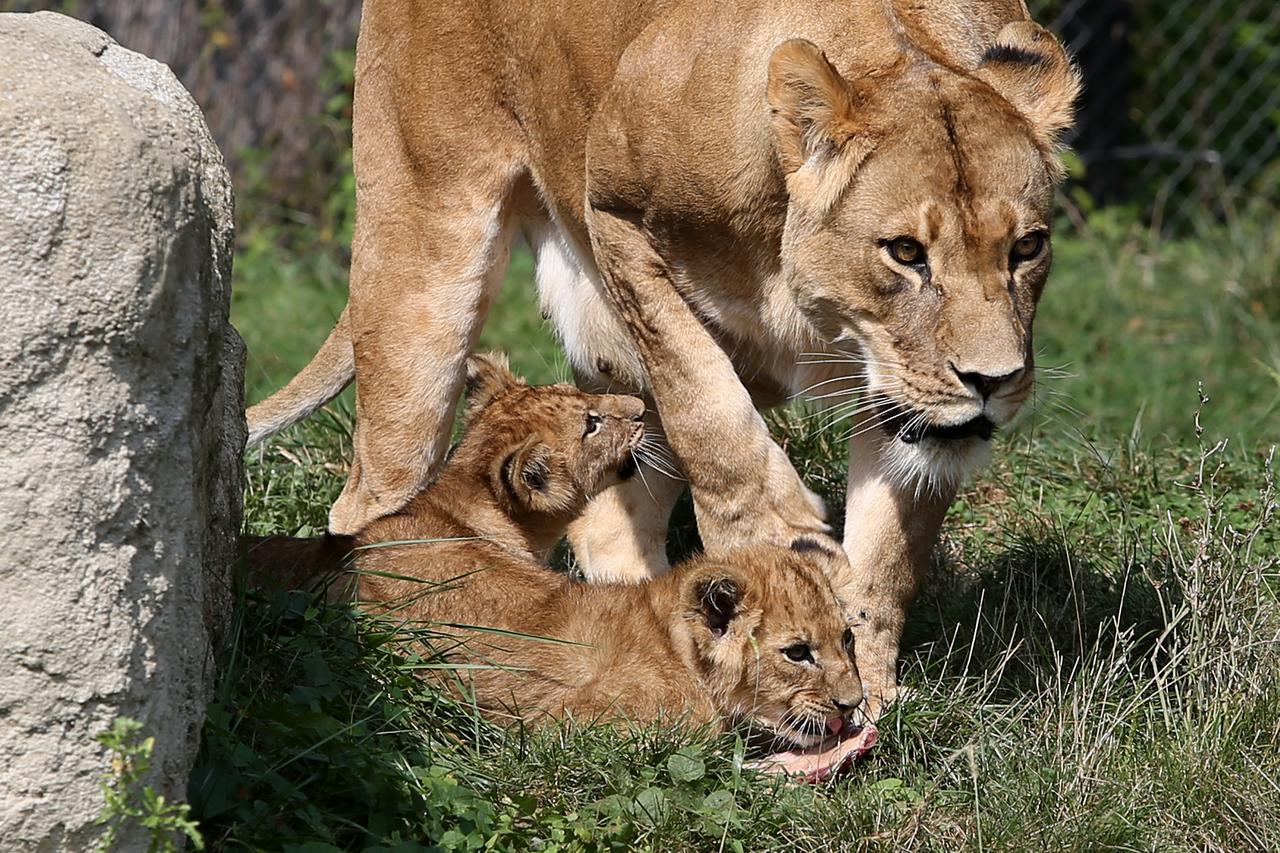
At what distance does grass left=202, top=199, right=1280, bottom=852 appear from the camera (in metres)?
3.04

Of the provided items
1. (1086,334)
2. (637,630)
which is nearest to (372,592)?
(637,630)

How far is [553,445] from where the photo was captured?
4207 millimetres

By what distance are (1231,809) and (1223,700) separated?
13.1 inches

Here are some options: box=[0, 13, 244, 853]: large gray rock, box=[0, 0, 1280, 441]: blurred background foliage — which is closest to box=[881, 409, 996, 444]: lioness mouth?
box=[0, 13, 244, 853]: large gray rock

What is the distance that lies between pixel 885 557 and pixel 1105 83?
6.90 m

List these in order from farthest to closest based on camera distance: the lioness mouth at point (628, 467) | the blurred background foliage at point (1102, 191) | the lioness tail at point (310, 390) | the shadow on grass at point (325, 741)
A: the blurred background foliage at point (1102, 191) → the lioness tail at point (310, 390) → the lioness mouth at point (628, 467) → the shadow on grass at point (325, 741)

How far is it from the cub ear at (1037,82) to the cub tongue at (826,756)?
1.33 meters

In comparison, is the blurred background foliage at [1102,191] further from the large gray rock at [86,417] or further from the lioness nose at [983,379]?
the large gray rock at [86,417]

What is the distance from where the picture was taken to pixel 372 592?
368 centimetres

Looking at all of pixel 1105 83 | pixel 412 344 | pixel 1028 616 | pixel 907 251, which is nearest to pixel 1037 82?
pixel 907 251

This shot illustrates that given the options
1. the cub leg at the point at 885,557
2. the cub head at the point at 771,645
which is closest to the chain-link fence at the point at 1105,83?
the cub leg at the point at 885,557

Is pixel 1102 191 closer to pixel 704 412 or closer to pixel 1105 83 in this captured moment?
pixel 1105 83

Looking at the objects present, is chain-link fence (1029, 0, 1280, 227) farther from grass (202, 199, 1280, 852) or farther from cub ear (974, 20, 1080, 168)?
cub ear (974, 20, 1080, 168)

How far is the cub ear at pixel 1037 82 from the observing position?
12.2ft
